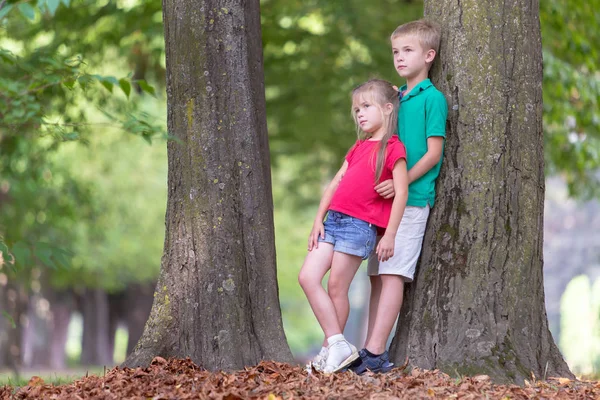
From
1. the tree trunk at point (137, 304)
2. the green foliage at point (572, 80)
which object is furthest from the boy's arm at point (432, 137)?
the tree trunk at point (137, 304)

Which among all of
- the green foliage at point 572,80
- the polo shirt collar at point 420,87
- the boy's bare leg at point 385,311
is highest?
the green foliage at point 572,80

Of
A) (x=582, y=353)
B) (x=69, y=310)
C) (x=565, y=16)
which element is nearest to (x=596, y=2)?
(x=565, y=16)

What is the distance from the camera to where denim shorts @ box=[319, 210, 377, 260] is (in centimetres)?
448

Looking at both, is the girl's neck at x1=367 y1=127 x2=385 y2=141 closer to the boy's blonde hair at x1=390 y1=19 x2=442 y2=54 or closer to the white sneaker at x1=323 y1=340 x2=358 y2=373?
the boy's blonde hair at x1=390 y1=19 x2=442 y2=54

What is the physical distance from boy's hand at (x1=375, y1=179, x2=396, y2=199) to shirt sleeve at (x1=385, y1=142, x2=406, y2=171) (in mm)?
Result: 86

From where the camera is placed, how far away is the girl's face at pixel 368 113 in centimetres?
460

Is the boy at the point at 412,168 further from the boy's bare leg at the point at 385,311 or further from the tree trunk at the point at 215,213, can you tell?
the tree trunk at the point at 215,213

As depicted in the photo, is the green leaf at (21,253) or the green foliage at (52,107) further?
the green foliage at (52,107)

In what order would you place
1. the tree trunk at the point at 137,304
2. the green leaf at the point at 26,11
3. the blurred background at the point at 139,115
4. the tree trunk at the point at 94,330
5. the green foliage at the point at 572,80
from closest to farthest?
1. the green leaf at the point at 26,11
2. the blurred background at the point at 139,115
3. the green foliage at the point at 572,80
4. the tree trunk at the point at 94,330
5. the tree trunk at the point at 137,304

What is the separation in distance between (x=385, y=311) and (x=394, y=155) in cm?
95

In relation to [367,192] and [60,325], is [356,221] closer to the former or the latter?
[367,192]

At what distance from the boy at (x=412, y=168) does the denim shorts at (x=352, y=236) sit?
0.55 feet

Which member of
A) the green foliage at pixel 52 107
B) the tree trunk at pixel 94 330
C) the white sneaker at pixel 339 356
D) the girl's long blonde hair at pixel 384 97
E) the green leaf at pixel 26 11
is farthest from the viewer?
the tree trunk at pixel 94 330

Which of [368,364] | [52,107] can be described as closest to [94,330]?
[52,107]
